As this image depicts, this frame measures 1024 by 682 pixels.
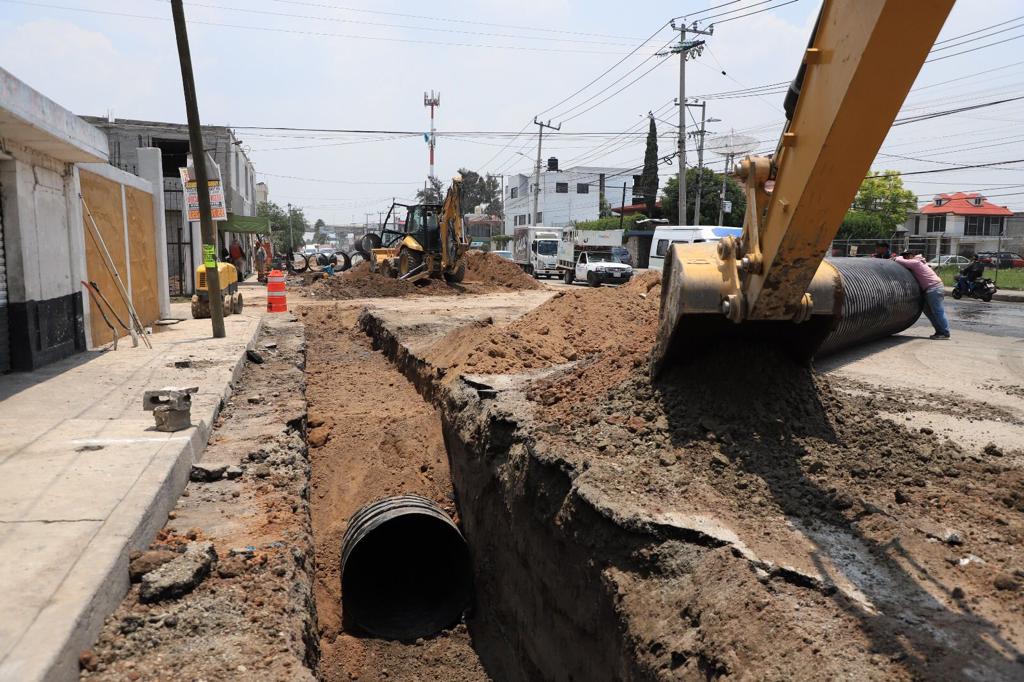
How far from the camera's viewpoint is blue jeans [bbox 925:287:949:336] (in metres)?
11.0

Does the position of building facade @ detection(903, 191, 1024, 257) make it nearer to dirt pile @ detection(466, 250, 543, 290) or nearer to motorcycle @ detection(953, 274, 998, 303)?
motorcycle @ detection(953, 274, 998, 303)

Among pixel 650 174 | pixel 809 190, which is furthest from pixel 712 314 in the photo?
pixel 650 174

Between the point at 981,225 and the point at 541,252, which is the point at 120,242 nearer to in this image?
the point at 541,252

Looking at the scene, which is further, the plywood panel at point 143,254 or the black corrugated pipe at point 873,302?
the plywood panel at point 143,254

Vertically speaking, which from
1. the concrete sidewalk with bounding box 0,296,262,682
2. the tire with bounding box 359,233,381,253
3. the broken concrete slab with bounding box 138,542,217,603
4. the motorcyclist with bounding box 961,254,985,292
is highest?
the tire with bounding box 359,233,381,253

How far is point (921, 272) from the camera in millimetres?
11117

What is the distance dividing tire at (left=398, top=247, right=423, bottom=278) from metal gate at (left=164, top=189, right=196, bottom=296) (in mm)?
6697

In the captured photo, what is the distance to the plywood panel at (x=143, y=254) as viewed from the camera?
13.1 metres

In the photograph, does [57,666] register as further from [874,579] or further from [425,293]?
[425,293]

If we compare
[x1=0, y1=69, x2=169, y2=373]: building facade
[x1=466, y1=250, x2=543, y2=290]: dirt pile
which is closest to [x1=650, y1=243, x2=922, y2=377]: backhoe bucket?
[x1=0, y1=69, x2=169, y2=373]: building facade

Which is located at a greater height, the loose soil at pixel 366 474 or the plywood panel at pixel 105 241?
the plywood panel at pixel 105 241

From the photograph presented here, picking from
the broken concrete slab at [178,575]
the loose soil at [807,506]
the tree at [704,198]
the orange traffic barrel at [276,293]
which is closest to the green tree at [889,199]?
the tree at [704,198]

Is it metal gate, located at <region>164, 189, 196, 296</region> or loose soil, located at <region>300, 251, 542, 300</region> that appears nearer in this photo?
loose soil, located at <region>300, 251, 542, 300</region>

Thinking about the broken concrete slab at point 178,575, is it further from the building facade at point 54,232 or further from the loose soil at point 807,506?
the building facade at point 54,232
